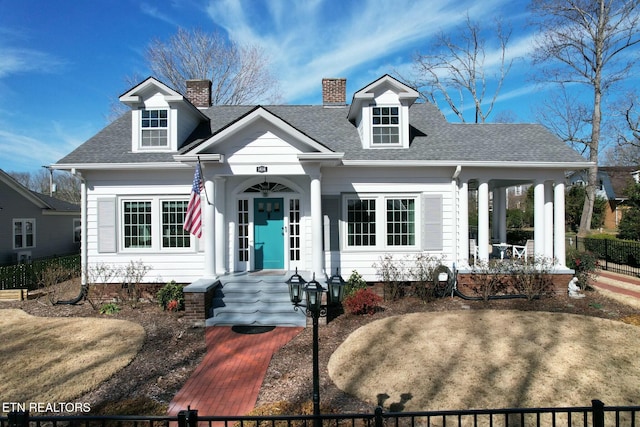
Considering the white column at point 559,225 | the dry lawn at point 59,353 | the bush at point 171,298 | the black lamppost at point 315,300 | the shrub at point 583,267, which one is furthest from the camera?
the shrub at point 583,267

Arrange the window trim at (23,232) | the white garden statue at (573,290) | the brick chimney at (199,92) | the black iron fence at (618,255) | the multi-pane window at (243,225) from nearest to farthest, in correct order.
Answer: the white garden statue at (573,290), the multi-pane window at (243,225), the brick chimney at (199,92), the black iron fence at (618,255), the window trim at (23,232)

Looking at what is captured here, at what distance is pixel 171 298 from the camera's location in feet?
30.4

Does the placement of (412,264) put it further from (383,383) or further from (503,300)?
(383,383)

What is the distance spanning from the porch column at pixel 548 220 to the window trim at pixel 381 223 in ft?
12.5

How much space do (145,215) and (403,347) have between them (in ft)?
26.5

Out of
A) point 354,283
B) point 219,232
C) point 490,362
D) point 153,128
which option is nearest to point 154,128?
point 153,128

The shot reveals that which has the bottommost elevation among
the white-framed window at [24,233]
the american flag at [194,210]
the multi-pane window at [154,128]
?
the white-framed window at [24,233]

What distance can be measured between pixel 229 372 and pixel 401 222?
21.1ft

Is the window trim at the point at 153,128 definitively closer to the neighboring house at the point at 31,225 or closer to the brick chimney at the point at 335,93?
the brick chimney at the point at 335,93

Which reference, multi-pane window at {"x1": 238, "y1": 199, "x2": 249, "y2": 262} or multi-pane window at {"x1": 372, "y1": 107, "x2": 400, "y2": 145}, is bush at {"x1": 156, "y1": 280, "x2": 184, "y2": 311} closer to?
multi-pane window at {"x1": 238, "y1": 199, "x2": 249, "y2": 262}

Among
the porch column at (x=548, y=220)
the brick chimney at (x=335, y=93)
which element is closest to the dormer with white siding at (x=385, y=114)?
the brick chimney at (x=335, y=93)

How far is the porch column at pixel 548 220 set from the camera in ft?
34.2

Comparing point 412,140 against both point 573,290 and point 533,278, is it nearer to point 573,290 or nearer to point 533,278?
point 533,278

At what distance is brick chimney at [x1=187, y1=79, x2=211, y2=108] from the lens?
45.0 feet
